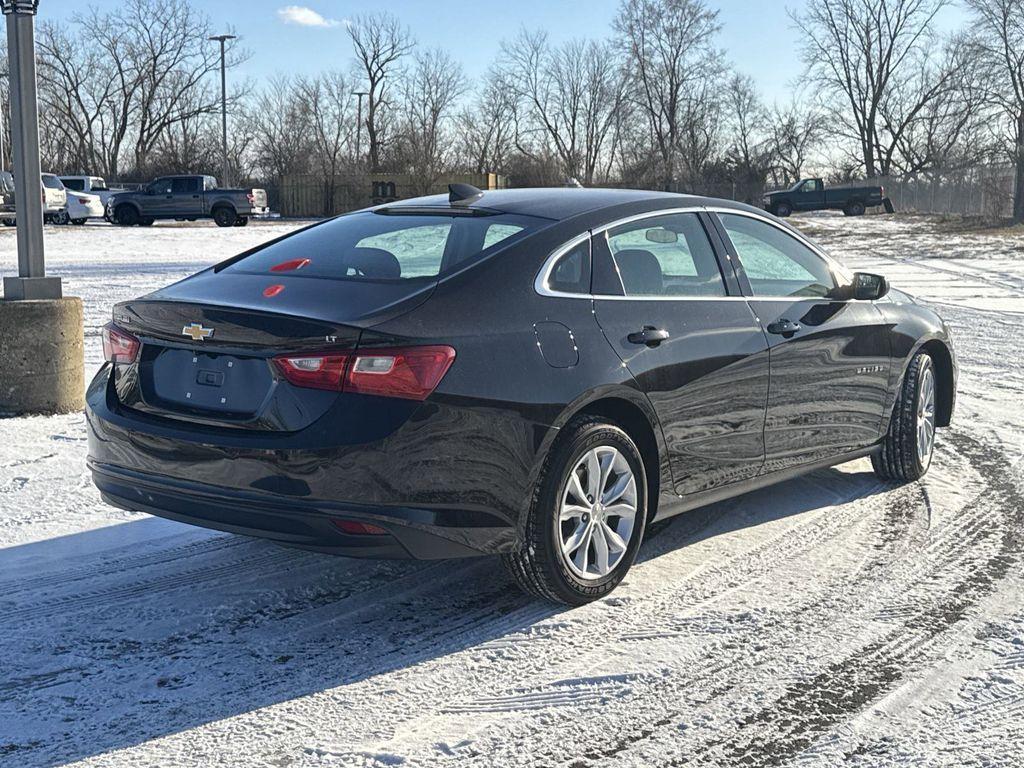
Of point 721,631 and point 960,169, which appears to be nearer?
point 721,631

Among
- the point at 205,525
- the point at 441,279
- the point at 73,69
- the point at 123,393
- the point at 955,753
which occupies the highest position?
the point at 73,69

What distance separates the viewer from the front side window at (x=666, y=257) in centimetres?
472

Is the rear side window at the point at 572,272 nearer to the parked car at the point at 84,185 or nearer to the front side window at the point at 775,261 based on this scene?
the front side window at the point at 775,261

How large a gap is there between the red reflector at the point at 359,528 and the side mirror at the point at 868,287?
10.4ft

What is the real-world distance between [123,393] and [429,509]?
130cm

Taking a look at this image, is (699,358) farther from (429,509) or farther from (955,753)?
(955,753)

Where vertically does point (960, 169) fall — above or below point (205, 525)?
above

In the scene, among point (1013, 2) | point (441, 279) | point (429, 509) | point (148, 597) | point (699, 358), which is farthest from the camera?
point (1013, 2)

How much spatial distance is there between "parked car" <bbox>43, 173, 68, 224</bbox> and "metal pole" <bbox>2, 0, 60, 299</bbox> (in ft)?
98.4

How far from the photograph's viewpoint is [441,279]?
13.6 feet

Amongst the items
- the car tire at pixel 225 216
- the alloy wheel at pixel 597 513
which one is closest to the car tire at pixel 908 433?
the alloy wheel at pixel 597 513

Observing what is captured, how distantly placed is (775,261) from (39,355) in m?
4.56

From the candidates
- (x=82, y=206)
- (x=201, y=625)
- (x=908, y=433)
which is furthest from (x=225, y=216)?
(x=201, y=625)

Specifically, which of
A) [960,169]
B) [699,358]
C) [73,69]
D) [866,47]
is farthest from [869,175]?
[699,358]
